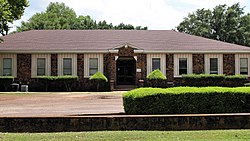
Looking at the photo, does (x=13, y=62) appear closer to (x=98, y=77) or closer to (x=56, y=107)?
(x=98, y=77)

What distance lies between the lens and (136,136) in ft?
30.0

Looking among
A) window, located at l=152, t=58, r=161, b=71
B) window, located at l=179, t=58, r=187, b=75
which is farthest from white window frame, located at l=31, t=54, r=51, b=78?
window, located at l=179, t=58, r=187, b=75

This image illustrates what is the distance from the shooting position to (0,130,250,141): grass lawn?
8812 mm

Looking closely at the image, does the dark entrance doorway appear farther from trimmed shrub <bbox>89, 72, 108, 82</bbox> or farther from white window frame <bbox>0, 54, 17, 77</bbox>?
white window frame <bbox>0, 54, 17, 77</bbox>

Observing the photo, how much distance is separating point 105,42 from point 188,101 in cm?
2315

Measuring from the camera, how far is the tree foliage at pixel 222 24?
59.6 metres

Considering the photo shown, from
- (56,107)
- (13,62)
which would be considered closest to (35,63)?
(13,62)

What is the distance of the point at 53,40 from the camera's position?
3462cm

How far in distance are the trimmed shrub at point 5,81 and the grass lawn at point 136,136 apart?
22.1 m

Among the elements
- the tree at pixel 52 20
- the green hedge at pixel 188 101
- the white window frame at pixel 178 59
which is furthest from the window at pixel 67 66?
the tree at pixel 52 20

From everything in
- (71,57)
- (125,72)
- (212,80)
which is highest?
(71,57)

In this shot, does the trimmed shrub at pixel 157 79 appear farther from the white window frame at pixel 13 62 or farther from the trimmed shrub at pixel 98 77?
the white window frame at pixel 13 62

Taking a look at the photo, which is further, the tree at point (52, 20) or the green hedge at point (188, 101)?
the tree at point (52, 20)

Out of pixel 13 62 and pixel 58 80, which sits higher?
pixel 13 62
